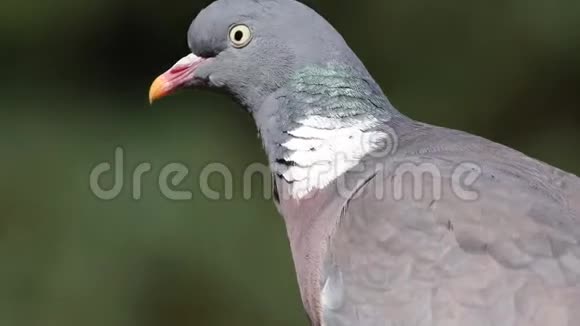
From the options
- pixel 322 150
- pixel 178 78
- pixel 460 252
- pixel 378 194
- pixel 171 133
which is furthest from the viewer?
pixel 171 133

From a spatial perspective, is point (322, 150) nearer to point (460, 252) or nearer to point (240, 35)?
point (240, 35)

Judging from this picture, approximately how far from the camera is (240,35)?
8.22 feet

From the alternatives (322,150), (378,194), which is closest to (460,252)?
(378,194)

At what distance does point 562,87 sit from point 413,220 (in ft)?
8.70

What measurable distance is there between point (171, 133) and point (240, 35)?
1.79m

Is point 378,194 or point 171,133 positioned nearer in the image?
point 378,194

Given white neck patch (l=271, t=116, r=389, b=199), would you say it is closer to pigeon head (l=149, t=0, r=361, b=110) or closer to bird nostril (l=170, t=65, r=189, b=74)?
pigeon head (l=149, t=0, r=361, b=110)

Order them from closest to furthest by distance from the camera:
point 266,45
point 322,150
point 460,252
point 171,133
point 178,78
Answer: point 460,252 → point 322,150 → point 266,45 → point 178,78 → point 171,133

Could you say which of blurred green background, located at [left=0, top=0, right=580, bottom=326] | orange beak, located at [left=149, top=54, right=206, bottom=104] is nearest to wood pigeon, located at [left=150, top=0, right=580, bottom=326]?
orange beak, located at [left=149, top=54, right=206, bottom=104]

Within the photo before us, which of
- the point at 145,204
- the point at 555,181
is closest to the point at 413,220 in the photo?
the point at 555,181

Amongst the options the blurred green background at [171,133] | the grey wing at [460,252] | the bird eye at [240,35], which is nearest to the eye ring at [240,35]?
the bird eye at [240,35]

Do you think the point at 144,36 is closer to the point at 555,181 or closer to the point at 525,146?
the point at 525,146

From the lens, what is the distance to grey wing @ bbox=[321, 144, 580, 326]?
194cm

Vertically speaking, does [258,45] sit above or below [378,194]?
above
